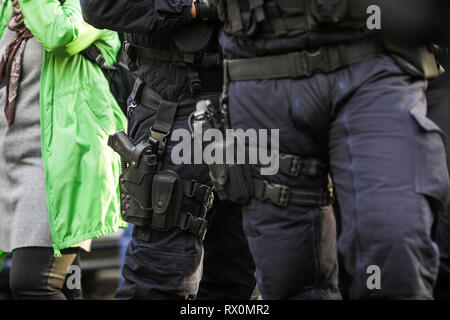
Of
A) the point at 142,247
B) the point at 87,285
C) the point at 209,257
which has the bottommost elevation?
the point at 87,285

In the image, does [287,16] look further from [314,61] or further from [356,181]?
[356,181]

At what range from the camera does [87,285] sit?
634cm

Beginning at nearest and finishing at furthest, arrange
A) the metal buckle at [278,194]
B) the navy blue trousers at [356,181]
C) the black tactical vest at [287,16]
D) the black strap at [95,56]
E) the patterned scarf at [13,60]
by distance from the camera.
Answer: the navy blue trousers at [356,181], the black tactical vest at [287,16], the metal buckle at [278,194], the patterned scarf at [13,60], the black strap at [95,56]

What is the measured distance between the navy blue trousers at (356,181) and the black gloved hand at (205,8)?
0.65m

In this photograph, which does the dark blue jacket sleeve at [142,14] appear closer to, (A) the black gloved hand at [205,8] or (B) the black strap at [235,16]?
(A) the black gloved hand at [205,8]

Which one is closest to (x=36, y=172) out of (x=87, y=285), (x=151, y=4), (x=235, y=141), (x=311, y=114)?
(x=151, y=4)

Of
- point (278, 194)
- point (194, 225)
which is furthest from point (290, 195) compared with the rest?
point (194, 225)

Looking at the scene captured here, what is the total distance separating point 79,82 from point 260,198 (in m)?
1.61

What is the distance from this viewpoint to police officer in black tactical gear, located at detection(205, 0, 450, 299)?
2244 millimetres

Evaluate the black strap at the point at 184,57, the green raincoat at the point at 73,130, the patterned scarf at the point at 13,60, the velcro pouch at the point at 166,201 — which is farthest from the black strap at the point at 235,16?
the patterned scarf at the point at 13,60

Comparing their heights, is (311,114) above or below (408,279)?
above

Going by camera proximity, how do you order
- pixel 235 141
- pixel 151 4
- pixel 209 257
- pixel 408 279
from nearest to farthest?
pixel 408 279 < pixel 235 141 < pixel 151 4 < pixel 209 257

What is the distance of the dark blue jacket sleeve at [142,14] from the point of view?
9.90ft

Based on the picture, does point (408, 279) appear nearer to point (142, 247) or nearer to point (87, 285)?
point (142, 247)
